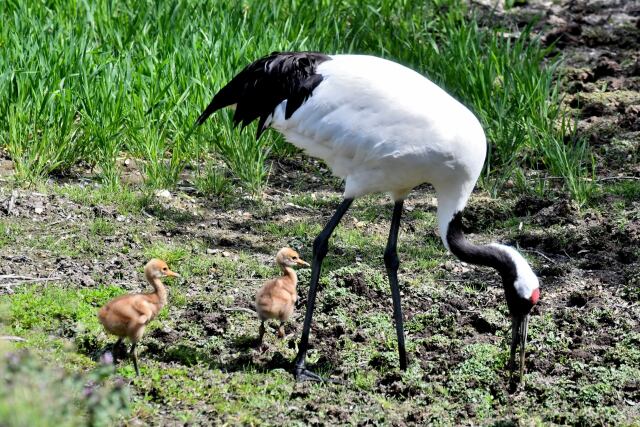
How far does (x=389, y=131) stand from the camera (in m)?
5.52

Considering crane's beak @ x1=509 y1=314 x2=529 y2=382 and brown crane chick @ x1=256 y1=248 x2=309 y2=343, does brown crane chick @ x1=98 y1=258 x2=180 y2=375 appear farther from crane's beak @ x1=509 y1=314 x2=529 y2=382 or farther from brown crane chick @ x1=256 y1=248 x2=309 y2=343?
crane's beak @ x1=509 y1=314 x2=529 y2=382

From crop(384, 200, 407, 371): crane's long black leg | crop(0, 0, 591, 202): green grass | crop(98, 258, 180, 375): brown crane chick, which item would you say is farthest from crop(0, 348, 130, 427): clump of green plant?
crop(0, 0, 591, 202): green grass

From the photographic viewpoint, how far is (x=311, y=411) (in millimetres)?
5016

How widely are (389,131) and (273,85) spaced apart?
2.66 feet

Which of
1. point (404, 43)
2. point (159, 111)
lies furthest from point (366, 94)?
point (404, 43)

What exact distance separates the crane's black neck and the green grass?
1.80 meters

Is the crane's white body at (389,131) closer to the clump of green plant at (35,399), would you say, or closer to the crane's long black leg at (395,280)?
the crane's long black leg at (395,280)

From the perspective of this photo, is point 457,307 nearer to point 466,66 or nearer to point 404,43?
point 466,66

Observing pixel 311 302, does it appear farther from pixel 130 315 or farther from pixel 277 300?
pixel 130 315

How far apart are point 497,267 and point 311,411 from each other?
4.15 feet

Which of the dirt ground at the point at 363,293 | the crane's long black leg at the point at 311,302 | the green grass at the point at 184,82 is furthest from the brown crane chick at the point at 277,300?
the green grass at the point at 184,82

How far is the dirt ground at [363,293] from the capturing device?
5.16m

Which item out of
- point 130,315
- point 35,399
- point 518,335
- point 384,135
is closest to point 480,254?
point 518,335

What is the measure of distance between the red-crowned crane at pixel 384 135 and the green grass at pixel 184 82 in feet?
4.87
